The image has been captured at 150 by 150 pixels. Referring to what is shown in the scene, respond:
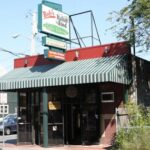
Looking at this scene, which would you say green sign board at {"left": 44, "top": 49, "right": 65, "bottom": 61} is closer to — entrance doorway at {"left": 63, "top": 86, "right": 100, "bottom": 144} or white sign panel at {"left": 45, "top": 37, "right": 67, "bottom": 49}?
white sign panel at {"left": 45, "top": 37, "right": 67, "bottom": 49}

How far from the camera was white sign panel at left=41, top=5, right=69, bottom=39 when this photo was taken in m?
23.7

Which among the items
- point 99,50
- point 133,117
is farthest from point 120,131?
point 99,50

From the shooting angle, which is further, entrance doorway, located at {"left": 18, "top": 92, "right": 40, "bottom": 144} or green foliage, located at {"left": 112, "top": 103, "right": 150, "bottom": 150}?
entrance doorway, located at {"left": 18, "top": 92, "right": 40, "bottom": 144}

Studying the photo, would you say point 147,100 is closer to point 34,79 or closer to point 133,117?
point 133,117

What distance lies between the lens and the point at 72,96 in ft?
82.4

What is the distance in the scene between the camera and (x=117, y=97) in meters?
23.7

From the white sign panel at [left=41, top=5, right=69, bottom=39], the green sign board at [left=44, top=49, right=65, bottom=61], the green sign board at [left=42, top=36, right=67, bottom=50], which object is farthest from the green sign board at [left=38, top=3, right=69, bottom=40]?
the green sign board at [left=44, top=49, right=65, bottom=61]

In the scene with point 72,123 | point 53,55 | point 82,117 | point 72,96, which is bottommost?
point 72,123

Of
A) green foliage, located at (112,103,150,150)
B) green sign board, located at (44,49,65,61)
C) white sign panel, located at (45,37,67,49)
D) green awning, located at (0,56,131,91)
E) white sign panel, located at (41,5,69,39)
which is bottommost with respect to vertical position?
green foliage, located at (112,103,150,150)

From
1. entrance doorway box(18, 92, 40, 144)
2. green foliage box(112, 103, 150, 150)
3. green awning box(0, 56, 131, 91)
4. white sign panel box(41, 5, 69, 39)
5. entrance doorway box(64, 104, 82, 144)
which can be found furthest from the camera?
entrance doorway box(18, 92, 40, 144)

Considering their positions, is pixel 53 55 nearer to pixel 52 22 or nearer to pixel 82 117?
pixel 52 22

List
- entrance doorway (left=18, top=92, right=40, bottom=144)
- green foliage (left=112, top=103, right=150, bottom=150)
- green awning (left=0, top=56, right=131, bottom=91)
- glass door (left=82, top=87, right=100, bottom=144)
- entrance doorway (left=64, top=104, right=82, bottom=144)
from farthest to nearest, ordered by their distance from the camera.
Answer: entrance doorway (left=18, top=92, right=40, bottom=144) → entrance doorway (left=64, top=104, right=82, bottom=144) → glass door (left=82, top=87, right=100, bottom=144) → green awning (left=0, top=56, right=131, bottom=91) → green foliage (left=112, top=103, right=150, bottom=150)

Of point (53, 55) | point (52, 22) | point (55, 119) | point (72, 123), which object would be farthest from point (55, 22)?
point (72, 123)

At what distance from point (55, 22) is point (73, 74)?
11.9 ft
